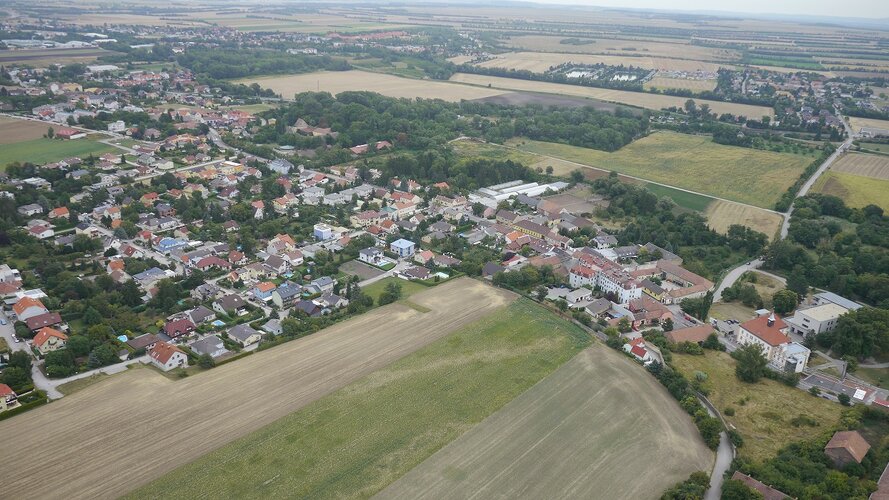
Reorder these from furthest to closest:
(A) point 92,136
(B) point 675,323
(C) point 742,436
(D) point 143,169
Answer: (A) point 92,136, (D) point 143,169, (B) point 675,323, (C) point 742,436

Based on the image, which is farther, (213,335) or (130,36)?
(130,36)

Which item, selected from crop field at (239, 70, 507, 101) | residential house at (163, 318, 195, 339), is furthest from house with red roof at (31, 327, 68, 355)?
crop field at (239, 70, 507, 101)

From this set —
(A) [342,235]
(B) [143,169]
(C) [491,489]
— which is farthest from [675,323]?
(B) [143,169]

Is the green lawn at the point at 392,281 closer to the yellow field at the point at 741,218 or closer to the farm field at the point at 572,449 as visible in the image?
the farm field at the point at 572,449

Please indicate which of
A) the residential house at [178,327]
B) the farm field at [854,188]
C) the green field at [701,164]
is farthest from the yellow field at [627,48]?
the residential house at [178,327]

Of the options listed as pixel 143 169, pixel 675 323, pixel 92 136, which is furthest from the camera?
pixel 92 136

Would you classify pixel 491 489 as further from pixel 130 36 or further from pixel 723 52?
pixel 723 52
